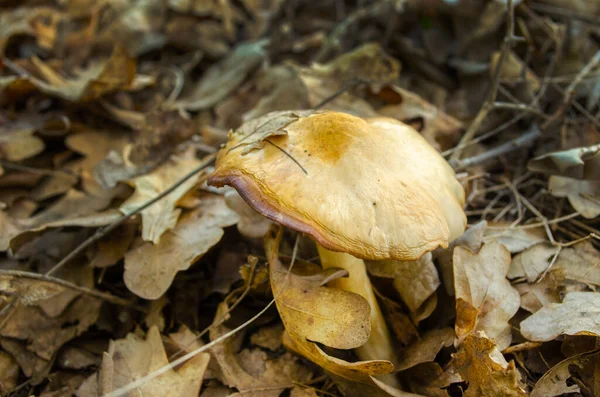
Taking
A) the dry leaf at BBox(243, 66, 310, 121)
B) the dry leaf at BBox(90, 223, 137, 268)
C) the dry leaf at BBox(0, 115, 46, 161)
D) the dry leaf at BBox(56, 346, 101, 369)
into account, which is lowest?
the dry leaf at BBox(56, 346, 101, 369)

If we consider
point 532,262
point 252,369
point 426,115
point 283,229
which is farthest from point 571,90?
point 252,369

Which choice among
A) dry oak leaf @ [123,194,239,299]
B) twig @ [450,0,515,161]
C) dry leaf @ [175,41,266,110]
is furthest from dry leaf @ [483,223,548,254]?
dry leaf @ [175,41,266,110]

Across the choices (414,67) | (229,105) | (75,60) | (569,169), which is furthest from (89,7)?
(569,169)

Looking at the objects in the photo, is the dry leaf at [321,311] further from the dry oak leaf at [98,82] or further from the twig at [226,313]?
the dry oak leaf at [98,82]

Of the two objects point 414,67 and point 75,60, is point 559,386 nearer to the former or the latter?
point 414,67

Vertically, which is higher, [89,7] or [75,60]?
[89,7]

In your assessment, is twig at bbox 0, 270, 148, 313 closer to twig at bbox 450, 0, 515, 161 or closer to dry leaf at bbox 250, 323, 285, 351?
dry leaf at bbox 250, 323, 285, 351

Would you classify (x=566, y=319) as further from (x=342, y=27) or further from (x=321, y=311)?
(x=342, y=27)
